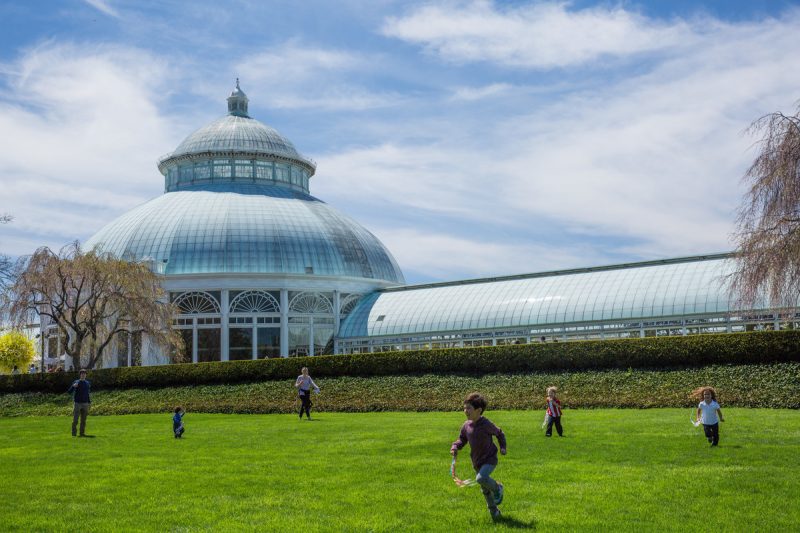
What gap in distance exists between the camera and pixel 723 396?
81.7 feet

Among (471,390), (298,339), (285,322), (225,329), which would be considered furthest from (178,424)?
(298,339)

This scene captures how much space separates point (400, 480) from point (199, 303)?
45.3 meters

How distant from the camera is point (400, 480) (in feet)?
40.1

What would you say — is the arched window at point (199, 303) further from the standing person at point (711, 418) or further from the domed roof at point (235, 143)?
the standing person at point (711, 418)

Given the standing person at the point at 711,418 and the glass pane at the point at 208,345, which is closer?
the standing person at the point at 711,418

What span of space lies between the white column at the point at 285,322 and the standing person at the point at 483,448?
4567 centimetres

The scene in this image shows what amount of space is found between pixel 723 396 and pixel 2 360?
63.9 metres

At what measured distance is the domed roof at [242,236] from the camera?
184 feet

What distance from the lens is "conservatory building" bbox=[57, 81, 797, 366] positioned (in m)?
43.9

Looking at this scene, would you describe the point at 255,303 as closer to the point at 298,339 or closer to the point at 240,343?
the point at 240,343

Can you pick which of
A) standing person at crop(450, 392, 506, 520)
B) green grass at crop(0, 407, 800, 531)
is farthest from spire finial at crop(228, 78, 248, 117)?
standing person at crop(450, 392, 506, 520)

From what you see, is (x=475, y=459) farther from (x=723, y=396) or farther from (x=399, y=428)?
(x=723, y=396)

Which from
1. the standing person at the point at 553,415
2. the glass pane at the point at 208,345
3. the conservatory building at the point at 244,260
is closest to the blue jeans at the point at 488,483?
the standing person at the point at 553,415

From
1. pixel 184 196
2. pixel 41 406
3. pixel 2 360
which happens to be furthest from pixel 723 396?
pixel 2 360
